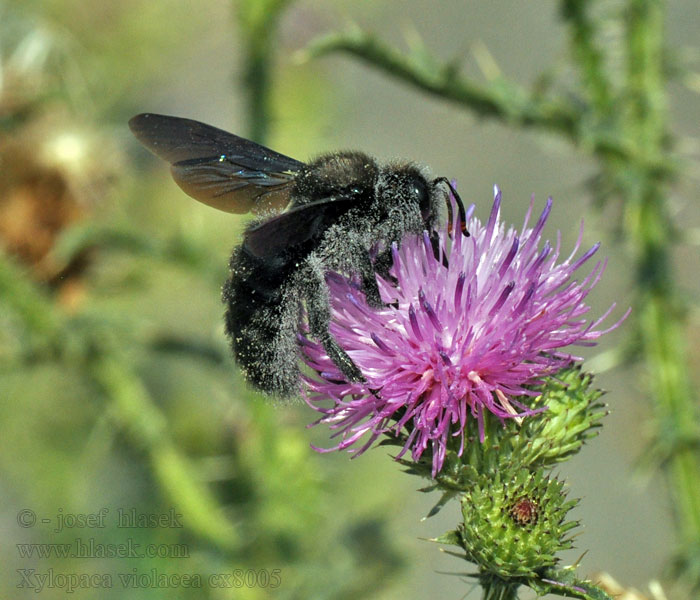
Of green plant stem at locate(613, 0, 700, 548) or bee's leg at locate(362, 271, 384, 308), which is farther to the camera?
green plant stem at locate(613, 0, 700, 548)

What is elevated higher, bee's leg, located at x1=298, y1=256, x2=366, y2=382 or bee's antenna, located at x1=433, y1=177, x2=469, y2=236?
bee's antenna, located at x1=433, y1=177, x2=469, y2=236

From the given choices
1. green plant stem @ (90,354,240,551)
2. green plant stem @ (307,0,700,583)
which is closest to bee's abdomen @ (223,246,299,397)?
green plant stem @ (307,0,700,583)

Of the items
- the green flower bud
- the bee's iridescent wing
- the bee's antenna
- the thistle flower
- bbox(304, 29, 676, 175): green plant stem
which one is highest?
bbox(304, 29, 676, 175): green plant stem

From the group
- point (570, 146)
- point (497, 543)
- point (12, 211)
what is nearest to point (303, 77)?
point (12, 211)

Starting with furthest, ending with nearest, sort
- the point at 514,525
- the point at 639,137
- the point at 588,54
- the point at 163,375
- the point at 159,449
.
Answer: the point at 163,375, the point at 159,449, the point at 639,137, the point at 588,54, the point at 514,525

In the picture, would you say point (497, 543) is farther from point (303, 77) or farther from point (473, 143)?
point (473, 143)

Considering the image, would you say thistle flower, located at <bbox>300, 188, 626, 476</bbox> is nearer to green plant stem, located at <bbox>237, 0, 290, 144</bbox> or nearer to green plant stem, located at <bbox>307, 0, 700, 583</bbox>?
green plant stem, located at <bbox>307, 0, 700, 583</bbox>

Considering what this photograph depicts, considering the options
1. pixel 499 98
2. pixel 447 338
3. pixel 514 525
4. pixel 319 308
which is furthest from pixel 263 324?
pixel 499 98

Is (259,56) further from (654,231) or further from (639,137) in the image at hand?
(654,231)
